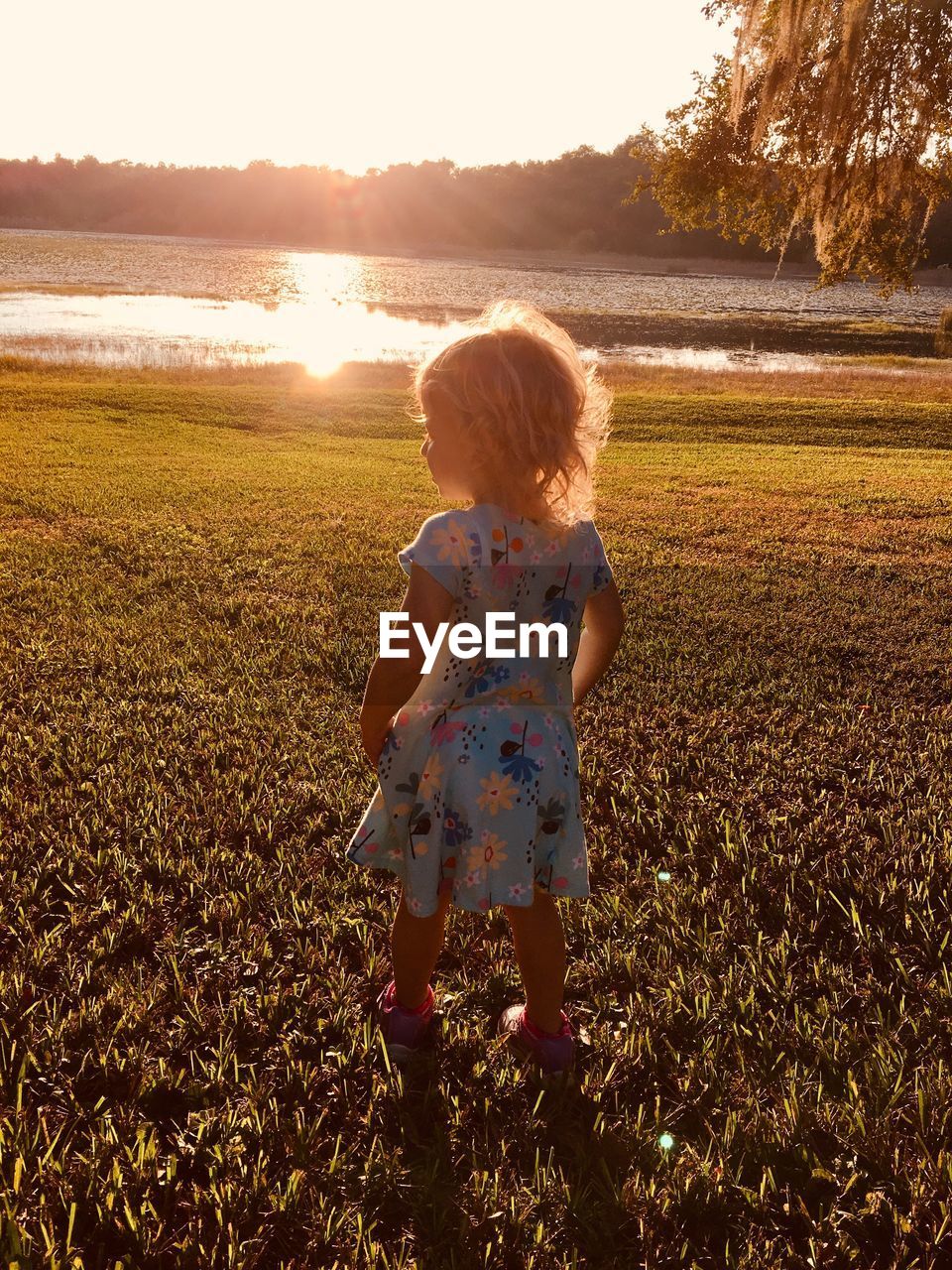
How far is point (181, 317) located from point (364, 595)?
3990 centimetres

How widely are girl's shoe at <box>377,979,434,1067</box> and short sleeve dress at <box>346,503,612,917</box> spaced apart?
43cm

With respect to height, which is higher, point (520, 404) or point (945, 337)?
point (945, 337)

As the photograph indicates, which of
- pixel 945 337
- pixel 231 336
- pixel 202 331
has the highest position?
pixel 945 337

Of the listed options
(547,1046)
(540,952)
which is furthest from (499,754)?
(547,1046)

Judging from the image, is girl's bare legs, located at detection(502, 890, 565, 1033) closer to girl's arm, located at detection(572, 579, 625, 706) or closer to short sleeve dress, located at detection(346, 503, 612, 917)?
short sleeve dress, located at detection(346, 503, 612, 917)

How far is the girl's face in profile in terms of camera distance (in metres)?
1.85

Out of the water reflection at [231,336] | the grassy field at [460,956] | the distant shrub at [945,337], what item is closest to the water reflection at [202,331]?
the water reflection at [231,336]

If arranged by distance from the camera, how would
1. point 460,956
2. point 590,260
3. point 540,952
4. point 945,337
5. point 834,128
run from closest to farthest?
point 540,952
point 460,956
point 834,128
point 945,337
point 590,260

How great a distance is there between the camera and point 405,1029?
7.55 ft

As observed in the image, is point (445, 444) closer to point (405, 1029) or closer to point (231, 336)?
point (405, 1029)

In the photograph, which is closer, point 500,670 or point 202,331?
point 500,670

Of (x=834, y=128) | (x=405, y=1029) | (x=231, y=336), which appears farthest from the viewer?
(x=231, y=336)

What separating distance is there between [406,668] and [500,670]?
24cm
